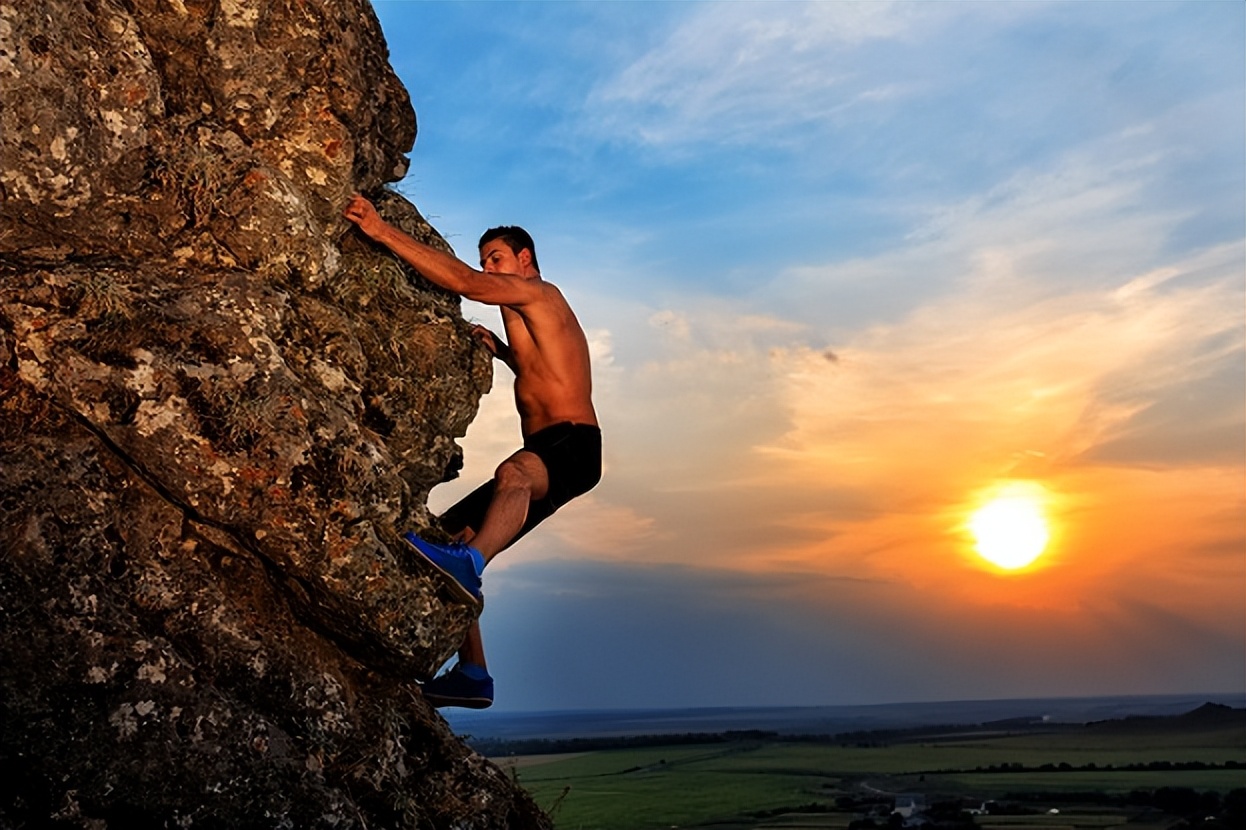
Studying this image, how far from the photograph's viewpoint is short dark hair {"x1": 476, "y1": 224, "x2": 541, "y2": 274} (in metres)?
11.0

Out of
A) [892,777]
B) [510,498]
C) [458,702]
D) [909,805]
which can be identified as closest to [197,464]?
[510,498]

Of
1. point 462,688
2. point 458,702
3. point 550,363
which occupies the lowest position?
point 458,702

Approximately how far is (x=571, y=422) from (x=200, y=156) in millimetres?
4211

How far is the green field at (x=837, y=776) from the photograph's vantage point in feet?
223

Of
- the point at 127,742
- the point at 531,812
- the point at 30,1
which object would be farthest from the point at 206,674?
the point at 30,1

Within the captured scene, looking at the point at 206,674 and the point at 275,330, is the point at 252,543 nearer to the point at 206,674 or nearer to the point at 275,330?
the point at 206,674

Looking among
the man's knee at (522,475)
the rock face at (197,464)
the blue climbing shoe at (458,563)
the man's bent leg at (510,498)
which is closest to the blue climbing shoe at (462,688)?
the rock face at (197,464)

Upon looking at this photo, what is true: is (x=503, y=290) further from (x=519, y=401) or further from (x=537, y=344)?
(x=519, y=401)

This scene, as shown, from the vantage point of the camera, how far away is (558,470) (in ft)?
34.5

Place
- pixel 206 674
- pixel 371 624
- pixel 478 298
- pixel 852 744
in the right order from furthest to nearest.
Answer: pixel 852 744 → pixel 478 298 → pixel 371 624 → pixel 206 674

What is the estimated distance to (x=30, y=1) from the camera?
7848mm

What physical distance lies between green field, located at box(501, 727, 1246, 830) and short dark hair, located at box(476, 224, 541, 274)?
42795 millimetres

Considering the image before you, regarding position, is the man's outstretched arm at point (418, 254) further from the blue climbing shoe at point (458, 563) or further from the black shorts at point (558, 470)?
the blue climbing shoe at point (458, 563)

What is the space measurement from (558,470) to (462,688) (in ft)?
7.49
